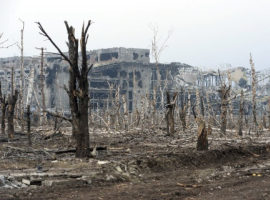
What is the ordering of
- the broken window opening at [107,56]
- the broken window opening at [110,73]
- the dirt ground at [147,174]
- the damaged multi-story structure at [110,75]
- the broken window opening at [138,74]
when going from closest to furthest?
1. the dirt ground at [147,174]
2. the damaged multi-story structure at [110,75]
3. the broken window opening at [138,74]
4. the broken window opening at [110,73]
5. the broken window opening at [107,56]

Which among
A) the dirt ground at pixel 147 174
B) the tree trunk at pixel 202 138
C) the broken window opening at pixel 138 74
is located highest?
the broken window opening at pixel 138 74

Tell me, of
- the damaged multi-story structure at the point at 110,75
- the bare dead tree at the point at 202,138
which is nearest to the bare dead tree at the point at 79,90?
the bare dead tree at the point at 202,138

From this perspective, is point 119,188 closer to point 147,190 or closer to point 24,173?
point 147,190

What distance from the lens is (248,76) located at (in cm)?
6400

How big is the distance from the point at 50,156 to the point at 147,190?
13.9 ft

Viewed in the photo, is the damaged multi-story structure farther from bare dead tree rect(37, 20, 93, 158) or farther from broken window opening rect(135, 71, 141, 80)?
bare dead tree rect(37, 20, 93, 158)

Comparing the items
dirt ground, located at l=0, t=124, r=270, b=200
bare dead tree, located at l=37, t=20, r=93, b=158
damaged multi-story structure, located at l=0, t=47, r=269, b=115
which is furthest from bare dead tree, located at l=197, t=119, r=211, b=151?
damaged multi-story structure, located at l=0, t=47, r=269, b=115

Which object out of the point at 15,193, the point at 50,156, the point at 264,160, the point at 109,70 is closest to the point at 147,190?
the point at 15,193

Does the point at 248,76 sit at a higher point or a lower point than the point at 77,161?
higher

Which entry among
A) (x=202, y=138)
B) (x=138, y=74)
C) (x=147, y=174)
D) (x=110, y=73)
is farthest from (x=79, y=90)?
(x=110, y=73)

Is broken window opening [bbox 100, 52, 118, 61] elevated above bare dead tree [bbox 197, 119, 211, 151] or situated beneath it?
elevated above

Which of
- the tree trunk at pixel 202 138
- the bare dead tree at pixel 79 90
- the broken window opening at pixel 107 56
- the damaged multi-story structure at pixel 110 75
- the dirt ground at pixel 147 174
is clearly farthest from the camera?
the broken window opening at pixel 107 56

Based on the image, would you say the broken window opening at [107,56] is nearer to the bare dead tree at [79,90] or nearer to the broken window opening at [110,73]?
the broken window opening at [110,73]

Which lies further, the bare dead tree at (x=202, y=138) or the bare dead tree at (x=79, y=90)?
the bare dead tree at (x=202, y=138)
